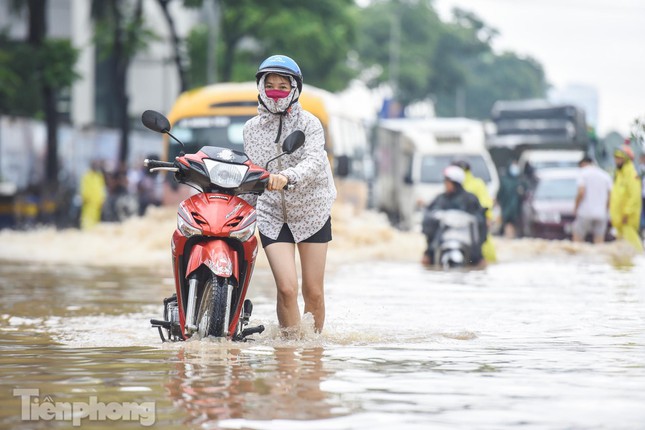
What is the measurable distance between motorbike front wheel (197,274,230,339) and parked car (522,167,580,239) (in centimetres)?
2106

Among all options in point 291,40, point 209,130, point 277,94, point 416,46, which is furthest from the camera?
point 416,46

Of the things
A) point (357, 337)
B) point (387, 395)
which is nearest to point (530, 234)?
point (357, 337)

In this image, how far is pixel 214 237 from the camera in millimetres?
9164

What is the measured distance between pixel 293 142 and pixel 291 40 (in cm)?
4354

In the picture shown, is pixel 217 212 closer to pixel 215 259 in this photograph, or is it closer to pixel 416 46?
pixel 215 259

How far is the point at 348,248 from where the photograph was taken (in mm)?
25953

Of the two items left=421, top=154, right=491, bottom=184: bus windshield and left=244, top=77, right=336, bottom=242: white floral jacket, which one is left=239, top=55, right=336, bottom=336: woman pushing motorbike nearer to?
left=244, top=77, right=336, bottom=242: white floral jacket

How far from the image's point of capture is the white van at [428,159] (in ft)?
119

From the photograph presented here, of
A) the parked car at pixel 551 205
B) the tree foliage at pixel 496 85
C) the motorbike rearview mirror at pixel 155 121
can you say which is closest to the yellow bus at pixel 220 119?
the parked car at pixel 551 205

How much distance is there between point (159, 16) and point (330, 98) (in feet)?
146

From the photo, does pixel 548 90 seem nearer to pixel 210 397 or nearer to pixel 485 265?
pixel 485 265

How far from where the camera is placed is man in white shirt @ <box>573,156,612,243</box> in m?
24.1

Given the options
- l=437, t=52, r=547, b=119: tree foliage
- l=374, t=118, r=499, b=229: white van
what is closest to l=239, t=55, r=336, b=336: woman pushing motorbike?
l=374, t=118, r=499, b=229: white van

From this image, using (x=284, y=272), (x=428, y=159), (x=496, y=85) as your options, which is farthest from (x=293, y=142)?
(x=496, y=85)
